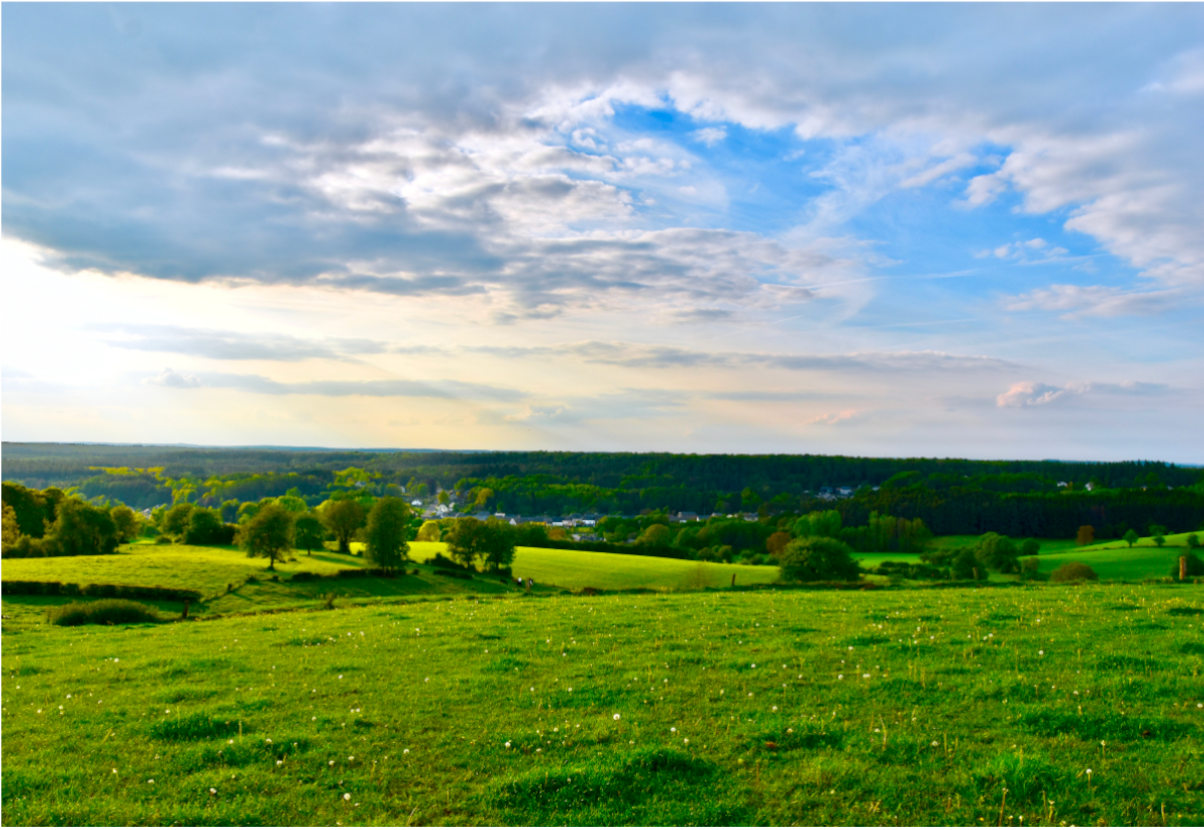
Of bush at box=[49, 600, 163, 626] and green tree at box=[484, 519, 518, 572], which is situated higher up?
bush at box=[49, 600, 163, 626]

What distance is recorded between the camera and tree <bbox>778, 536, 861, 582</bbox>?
62.8 meters

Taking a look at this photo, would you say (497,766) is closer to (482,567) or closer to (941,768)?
(941,768)

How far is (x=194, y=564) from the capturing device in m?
62.1

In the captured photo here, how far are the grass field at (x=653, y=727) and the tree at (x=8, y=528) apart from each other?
74.2 meters

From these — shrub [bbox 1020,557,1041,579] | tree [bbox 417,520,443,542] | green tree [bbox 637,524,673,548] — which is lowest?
tree [bbox 417,520,443,542]

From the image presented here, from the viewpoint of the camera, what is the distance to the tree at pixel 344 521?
3396 inches

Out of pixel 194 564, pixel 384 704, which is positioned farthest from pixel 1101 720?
pixel 194 564

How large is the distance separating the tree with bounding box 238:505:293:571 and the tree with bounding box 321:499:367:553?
689 inches

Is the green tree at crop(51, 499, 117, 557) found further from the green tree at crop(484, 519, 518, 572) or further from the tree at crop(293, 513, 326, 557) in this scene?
the green tree at crop(484, 519, 518, 572)

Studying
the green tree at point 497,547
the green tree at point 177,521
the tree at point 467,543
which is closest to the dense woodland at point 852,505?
the green tree at point 177,521

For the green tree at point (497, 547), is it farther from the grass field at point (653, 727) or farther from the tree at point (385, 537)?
the grass field at point (653, 727)

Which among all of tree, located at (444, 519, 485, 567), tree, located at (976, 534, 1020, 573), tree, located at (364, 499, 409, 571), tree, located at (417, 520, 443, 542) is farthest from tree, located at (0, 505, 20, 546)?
tree, located at (976, 534, 1020, 573)

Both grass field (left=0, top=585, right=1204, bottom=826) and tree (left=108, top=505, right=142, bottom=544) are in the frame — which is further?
tree (left=108, top=505, right=142, bottom=544)

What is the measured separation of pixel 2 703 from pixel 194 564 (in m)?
54.2
